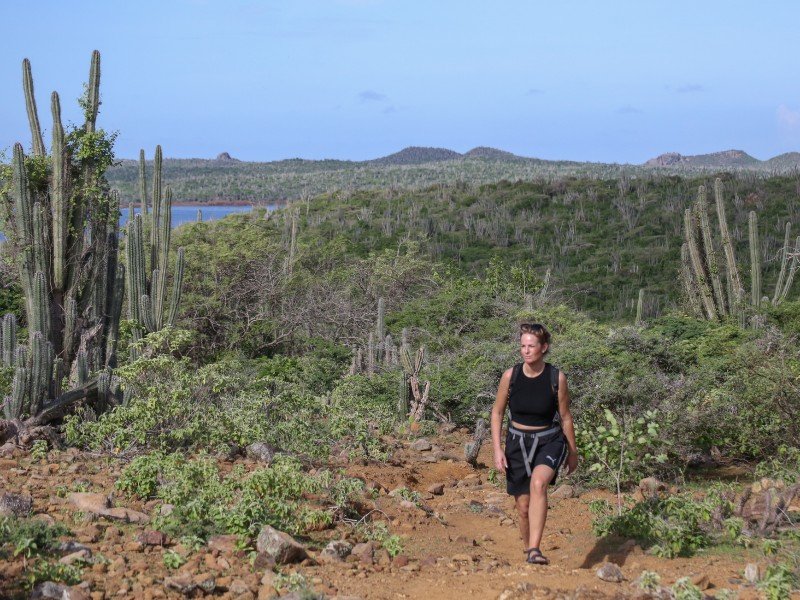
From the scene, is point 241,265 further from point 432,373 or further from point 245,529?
point 245,529

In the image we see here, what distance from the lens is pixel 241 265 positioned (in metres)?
20.9

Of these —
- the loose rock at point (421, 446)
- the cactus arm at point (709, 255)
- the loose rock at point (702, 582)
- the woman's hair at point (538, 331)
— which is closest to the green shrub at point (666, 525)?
the loose rock at point (702, 582)

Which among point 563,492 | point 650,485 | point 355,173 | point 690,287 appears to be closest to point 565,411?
point 650,485

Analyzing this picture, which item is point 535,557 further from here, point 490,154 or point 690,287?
point 490,154

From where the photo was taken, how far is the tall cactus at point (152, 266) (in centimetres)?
1149

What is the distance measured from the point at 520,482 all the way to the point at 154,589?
209 centimetres

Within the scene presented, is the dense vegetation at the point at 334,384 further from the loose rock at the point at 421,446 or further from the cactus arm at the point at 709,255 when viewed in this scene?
the cactus arm at the point at 709,255

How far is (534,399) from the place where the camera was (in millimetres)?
5402

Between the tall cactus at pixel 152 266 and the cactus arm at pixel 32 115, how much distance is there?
1.36 metres

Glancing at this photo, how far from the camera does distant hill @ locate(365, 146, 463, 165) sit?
110m

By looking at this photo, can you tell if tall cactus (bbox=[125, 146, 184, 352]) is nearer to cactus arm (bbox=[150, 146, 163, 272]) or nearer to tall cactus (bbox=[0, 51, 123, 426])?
cactus arm (bbox=[150, 146, 163, 272])

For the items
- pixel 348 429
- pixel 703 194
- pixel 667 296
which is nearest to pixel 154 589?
pixel 348 429

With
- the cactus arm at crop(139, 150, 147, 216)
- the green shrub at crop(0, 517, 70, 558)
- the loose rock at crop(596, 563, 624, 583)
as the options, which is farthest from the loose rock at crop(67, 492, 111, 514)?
the cactus arm at crop(139, 150, 147, 216)

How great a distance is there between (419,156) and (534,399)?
109 meters
